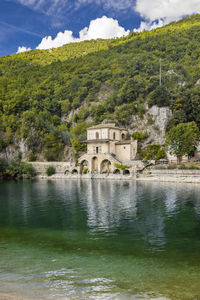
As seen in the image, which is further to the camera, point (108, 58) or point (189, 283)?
point (108, 58)

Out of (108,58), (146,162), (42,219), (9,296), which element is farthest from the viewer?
(108,58)

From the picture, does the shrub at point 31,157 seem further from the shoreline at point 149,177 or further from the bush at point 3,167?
the shoreline at point 149,177

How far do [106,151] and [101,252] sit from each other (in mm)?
42680

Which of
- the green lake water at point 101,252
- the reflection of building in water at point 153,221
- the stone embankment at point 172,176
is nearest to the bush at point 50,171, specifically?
the stone embankment at point 172,176

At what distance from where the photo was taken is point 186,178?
40.2m

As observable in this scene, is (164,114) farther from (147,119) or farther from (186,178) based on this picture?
(186,178)

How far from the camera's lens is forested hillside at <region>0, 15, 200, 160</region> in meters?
66.3

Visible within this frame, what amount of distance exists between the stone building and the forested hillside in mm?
7034

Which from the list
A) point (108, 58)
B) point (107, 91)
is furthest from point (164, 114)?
point (108, 58)

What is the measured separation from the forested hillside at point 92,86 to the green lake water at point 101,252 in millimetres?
42424

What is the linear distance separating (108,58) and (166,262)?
97.2m

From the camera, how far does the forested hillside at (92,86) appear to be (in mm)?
66312

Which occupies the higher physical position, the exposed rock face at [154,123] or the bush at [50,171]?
the exposed rock face at [154,123]

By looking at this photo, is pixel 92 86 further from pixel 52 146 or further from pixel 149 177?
pixel 149 177
